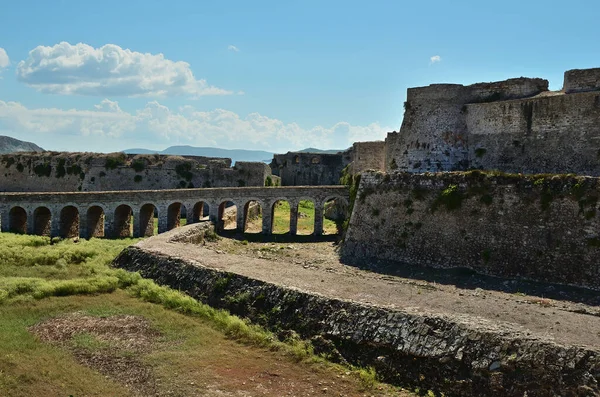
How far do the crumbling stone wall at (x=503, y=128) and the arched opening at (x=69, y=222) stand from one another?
72.0 feet

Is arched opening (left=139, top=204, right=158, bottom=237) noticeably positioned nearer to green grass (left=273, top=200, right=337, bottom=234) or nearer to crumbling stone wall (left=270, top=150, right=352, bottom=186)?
green grass (left=273, top=200, right=337, bottom=234)

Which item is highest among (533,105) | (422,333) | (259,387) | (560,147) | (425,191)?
(533,105)

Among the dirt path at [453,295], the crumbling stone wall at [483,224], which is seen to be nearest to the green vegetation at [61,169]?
the dirt path at [453,295]

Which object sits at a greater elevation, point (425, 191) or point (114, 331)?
point (425, 191)

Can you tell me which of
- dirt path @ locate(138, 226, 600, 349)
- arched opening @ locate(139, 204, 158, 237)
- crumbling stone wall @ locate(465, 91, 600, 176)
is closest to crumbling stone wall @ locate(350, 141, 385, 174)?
crumbling stone wall @ locate(465, 91, 600, 176)

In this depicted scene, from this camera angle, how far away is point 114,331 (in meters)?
16.7

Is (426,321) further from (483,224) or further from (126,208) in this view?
(126,208)

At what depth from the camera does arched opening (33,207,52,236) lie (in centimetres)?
3822

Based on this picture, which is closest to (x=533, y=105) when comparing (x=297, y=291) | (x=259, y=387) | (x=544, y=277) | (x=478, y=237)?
(x=478, y=237)

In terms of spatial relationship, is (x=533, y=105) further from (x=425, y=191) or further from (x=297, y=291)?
(x=297, y=291)

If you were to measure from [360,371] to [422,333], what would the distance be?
181 cm

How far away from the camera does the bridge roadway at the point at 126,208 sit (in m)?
37.7

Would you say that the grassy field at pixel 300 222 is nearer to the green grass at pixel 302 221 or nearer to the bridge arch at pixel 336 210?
the green grass at pixel 302 221

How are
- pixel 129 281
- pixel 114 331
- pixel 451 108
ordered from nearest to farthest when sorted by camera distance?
1. pixel 114 331
2. pixel 129 281
3. pixel 451 108
